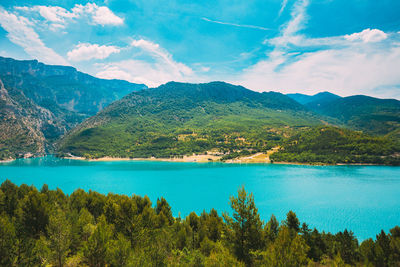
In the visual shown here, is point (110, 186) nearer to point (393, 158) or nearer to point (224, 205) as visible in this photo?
point (224, 205)

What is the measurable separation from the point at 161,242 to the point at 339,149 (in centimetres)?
15245

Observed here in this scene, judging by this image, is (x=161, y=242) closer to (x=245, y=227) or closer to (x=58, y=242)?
(x=58, y=242)

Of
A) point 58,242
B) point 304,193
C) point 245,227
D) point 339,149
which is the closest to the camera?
point 245,227

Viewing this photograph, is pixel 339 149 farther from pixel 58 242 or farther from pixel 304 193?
pixel 58 242

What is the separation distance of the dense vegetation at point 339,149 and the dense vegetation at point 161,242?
399ft

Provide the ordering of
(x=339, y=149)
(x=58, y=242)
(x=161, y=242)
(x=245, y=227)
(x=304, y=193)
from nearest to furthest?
(x=245, y=227)
(x=58, y=242)
(x=161, y=242)
(x=304, y=193)
(x=339, y=149)

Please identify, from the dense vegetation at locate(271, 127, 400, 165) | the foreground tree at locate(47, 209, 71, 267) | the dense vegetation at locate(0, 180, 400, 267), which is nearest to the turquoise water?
the dense vegetation at locate(271, 127, 400, 165)

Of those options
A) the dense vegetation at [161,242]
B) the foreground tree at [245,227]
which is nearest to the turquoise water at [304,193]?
the dense vegetation at [161,242]

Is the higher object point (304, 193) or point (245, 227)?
point (245, 227)

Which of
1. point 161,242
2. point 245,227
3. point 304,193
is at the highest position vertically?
point 245,227

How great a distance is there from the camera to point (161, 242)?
83.4 ft

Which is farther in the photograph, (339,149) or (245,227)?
(339,149)

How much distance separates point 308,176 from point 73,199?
317 feet

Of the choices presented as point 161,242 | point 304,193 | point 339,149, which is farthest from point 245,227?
point 339,149
